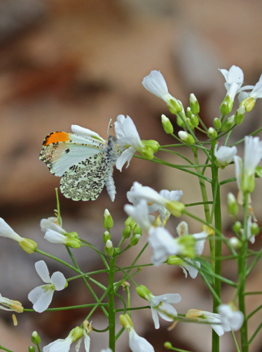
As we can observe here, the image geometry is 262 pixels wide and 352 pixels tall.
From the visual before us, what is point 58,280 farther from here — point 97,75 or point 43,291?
point 97,75

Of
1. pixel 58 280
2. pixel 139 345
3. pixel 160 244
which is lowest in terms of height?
A: pixel 139 345

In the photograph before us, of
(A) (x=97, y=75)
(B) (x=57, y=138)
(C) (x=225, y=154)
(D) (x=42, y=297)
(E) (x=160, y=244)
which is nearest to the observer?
(E) (x=160, y=244)

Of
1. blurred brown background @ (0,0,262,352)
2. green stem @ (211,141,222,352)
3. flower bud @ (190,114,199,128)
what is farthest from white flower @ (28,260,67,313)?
blurred brown background @ (0,0,262,352)

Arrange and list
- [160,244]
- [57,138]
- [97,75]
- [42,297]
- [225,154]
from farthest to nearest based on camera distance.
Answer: [97,75], [57,138], [42,297], [225,154], [160,244]

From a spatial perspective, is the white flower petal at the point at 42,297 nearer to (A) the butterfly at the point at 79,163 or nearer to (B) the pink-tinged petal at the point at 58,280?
(B) the pink-tinged petal at the point at 58,280

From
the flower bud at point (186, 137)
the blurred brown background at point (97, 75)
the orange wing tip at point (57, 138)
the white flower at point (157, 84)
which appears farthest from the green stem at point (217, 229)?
the blurred brown background at point (97, 75)

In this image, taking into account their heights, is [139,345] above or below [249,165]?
below

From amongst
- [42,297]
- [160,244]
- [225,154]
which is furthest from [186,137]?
[42,297]
